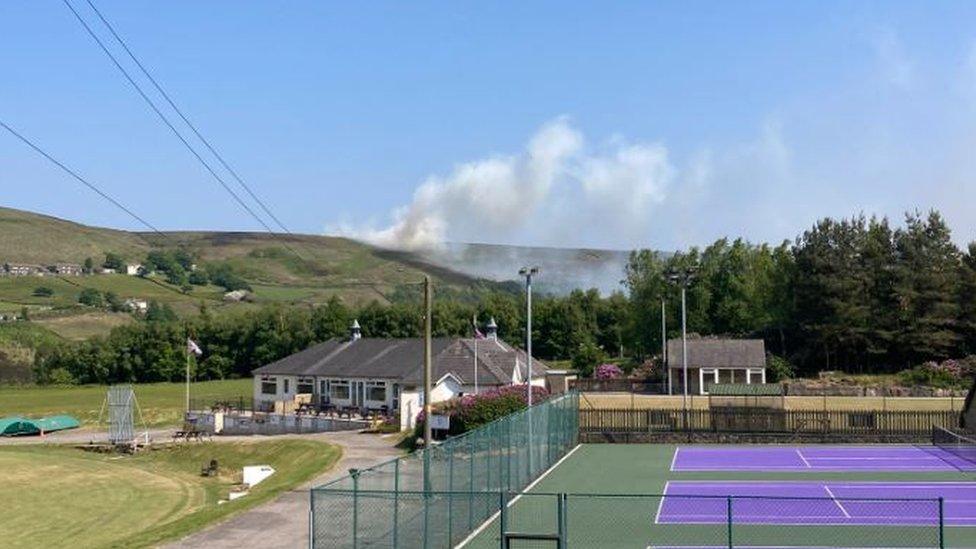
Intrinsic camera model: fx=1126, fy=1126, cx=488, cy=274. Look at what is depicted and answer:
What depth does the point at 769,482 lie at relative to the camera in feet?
120

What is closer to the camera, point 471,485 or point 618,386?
point 471,485

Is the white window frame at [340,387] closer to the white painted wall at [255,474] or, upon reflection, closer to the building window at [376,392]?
the building window at [376,392]

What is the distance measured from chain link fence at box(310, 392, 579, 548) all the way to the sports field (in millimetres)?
727

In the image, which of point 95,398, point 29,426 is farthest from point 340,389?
point 95,398

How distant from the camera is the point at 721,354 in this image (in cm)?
8219

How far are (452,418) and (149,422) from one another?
38.0m

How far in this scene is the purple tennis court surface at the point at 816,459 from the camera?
133 feet

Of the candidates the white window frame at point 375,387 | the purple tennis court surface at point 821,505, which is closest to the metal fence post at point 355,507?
the purple tennis court surface at point 821,505

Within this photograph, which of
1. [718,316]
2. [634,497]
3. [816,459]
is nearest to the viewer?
[634,497]

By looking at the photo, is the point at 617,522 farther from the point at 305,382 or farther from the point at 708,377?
the point at 708,377

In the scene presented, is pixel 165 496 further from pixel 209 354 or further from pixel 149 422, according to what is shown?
pixel 209 354

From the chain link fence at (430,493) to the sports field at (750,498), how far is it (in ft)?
2.39

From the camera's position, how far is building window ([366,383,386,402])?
6460 cm

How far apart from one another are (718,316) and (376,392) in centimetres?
5285
